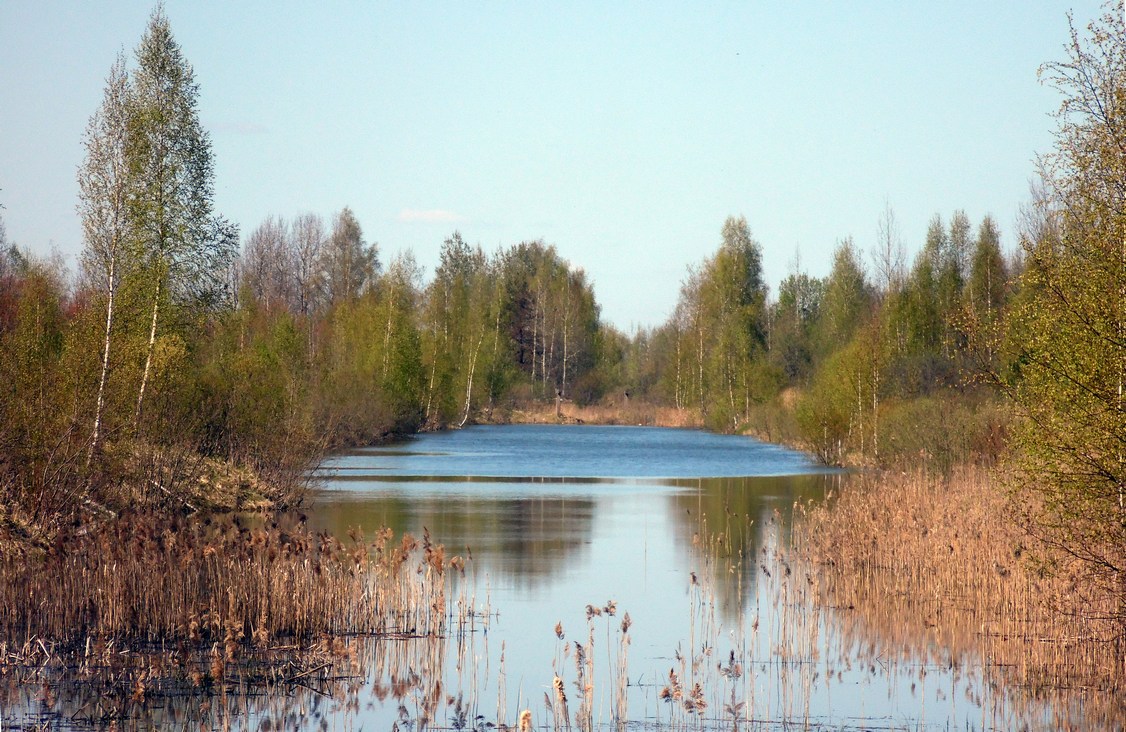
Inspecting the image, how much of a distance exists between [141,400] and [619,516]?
30.6ft

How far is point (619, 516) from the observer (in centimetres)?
2541

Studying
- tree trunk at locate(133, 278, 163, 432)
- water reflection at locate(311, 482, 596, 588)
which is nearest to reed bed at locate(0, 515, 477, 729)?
water reflection at locate(311, 482, 596, 588)

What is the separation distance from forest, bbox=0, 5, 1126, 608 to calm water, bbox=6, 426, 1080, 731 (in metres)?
2.21

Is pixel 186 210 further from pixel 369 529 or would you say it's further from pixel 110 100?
pixel 369 529

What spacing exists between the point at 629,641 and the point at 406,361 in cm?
4996

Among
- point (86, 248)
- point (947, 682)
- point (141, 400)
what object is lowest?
point (947, 682)

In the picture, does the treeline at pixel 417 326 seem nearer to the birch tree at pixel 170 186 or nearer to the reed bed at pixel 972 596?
the birch tree at pixel 170 186

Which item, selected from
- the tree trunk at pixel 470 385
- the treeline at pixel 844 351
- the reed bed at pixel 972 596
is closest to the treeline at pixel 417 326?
the tree trunk at pixel 470 385

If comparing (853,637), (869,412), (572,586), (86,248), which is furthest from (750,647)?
(869,412)

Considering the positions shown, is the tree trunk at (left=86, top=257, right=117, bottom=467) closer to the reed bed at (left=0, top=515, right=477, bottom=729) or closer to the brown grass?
the reed bed at (left=0, top=515, right=477, bottom=729)

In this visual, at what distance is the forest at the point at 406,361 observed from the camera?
11.5 m

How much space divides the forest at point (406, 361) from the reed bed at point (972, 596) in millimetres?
747

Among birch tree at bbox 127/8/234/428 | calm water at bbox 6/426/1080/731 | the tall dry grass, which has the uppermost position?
birch tree at bbox 127/8/234/428

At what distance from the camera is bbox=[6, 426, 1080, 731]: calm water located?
9609mm
